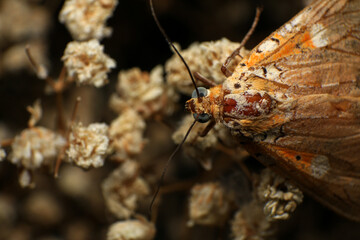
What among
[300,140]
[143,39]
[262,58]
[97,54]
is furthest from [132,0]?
[300,140]

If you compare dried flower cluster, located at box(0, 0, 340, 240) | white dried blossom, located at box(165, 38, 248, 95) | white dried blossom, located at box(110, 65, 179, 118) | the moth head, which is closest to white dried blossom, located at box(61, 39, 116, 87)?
dried flower cluster, located at box(0, 0, 340, 240)

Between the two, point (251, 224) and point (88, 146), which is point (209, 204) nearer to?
point (251, 224)

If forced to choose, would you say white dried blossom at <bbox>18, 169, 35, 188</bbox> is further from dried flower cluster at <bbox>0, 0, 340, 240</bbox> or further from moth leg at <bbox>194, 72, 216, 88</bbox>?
moth leg at <bbox>194, 72, 216, 88</bbox>

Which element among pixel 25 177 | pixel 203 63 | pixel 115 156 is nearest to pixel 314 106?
pixel 203 63

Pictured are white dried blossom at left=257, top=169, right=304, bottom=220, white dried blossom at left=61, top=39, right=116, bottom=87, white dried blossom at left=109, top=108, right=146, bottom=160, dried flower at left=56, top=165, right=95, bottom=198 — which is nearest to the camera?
white dried blossom at left=257, top=169, right=304, bottom=220

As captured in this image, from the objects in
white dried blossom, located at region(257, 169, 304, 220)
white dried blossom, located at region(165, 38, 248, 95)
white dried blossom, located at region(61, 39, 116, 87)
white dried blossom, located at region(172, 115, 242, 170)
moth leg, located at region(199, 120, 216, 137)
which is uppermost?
white dried blossom, located at region(61, 39, 116, 87)

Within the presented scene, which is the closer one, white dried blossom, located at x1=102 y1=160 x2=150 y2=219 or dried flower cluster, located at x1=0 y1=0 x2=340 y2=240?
dried flower cluster, located at x1=0 y1=0 x2=340 y2=240

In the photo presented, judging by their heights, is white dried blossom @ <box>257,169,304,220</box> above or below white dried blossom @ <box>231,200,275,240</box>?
above

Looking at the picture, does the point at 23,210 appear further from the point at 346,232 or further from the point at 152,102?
the point at 346,232
